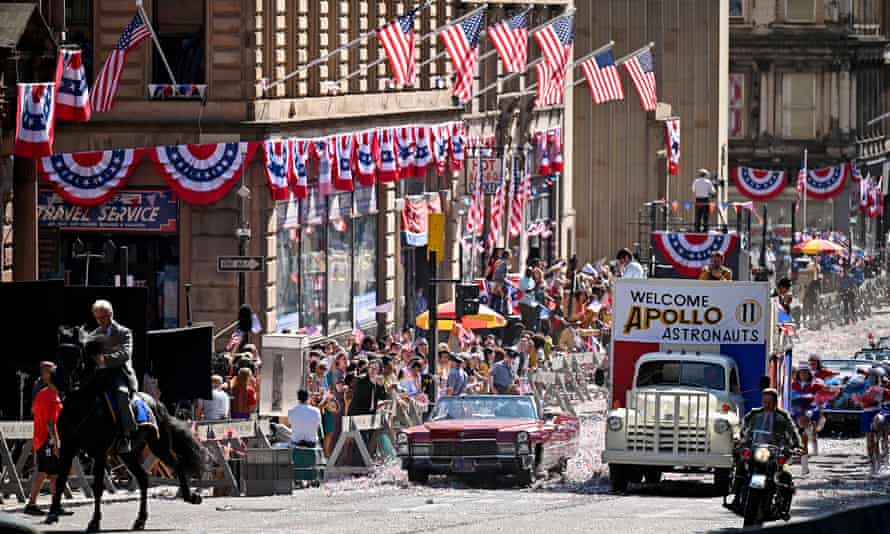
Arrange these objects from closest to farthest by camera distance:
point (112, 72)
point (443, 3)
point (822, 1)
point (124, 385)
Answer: point (124, 385), point (112, 72), point (443, 3), point (822, 1)

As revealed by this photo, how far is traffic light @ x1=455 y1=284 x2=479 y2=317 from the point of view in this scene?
43.1 meters

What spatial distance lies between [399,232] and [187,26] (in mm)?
12163

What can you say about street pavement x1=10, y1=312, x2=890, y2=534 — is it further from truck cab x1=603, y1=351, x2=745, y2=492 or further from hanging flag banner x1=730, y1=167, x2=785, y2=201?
hanging flag banner x1=730, y1=167, x2=785, y2=201

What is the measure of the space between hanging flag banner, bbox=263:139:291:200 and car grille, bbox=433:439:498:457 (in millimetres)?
15515

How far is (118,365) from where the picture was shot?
80.4ft

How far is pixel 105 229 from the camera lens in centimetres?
4688

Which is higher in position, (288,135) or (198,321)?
(288,135)

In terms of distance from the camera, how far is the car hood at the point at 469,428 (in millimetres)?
32406

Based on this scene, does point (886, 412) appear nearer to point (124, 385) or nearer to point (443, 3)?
point (124, 385)

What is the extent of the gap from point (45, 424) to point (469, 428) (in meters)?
6.88

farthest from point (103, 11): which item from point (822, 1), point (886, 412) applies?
point (822, 1)

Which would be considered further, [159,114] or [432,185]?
[432,185]

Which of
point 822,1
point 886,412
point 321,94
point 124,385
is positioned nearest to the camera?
point 124,385

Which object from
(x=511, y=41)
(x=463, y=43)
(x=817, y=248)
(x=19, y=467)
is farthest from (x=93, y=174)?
(x=817, y=248)
